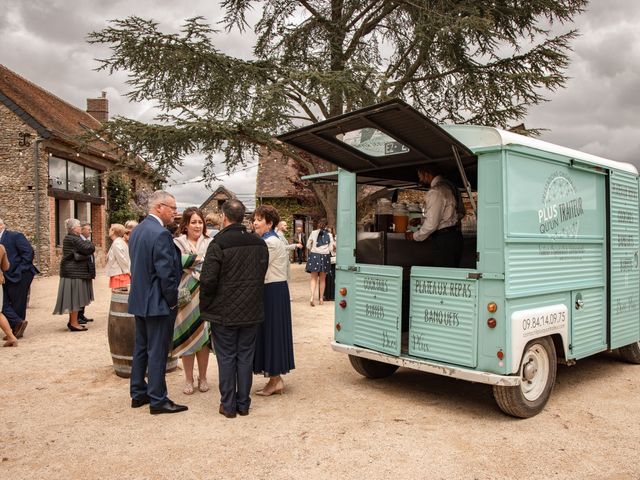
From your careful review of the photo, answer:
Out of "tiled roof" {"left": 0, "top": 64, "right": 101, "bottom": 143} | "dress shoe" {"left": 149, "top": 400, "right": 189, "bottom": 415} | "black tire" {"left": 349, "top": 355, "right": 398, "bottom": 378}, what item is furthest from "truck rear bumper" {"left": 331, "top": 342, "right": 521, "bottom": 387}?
"tiled roof" {"left": 0, "top": 64, "right": 101, "bottom": 143}

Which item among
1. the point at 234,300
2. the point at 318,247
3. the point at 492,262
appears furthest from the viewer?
the point at 318,247

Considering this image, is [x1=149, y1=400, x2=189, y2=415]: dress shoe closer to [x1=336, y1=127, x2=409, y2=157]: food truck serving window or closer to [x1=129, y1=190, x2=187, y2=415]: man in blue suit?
[x1=129, y1=190, x2=187, y2=415]: man in blue suit

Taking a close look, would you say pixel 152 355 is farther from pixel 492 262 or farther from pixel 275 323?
pixel 492 262

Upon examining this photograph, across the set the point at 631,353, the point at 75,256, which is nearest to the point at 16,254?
the point at 75,256

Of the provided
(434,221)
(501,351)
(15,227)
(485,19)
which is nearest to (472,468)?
(501,351)

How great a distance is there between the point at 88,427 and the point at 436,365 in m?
3.02

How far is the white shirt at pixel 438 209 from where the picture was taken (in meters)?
5.77

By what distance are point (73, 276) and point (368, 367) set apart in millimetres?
5607

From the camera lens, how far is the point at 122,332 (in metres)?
6.39

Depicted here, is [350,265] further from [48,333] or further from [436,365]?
[48,333]

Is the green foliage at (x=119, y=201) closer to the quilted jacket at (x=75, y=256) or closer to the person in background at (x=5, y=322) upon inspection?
the quilted jacket at (x=75, y=256)

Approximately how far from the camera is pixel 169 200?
17.3 ft

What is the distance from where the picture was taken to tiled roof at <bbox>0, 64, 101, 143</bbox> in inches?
820

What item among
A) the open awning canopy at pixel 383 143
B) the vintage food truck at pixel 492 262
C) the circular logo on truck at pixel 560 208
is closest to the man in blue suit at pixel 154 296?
the open awning canopy at pixel 383 143
